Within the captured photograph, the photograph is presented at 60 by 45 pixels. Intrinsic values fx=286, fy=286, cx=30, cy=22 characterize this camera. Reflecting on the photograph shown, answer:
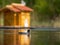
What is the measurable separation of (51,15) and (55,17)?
2.37ft

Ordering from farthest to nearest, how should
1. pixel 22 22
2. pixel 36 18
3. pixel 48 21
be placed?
pixel 36 18
pixel 48 21
pixel 22 22

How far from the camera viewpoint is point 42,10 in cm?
4762

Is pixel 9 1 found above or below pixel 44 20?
above

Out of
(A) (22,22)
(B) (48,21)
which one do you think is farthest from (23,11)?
(B) (48,21)

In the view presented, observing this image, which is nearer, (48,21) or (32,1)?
(48,21)

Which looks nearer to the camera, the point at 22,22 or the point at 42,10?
the point at 22,22

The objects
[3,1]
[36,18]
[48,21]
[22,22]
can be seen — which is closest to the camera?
[22,22]

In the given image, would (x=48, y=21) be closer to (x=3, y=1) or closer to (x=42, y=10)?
(x=42, y=10)

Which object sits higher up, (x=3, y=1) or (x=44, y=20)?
(x=3, y=1)

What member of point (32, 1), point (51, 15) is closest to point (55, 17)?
point (51, 15)

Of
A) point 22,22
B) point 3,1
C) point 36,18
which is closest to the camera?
point 22,22

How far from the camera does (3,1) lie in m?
53.9

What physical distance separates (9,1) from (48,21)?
1289 centimetres

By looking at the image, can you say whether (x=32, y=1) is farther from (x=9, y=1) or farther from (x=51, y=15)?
(x=51, y=15)
